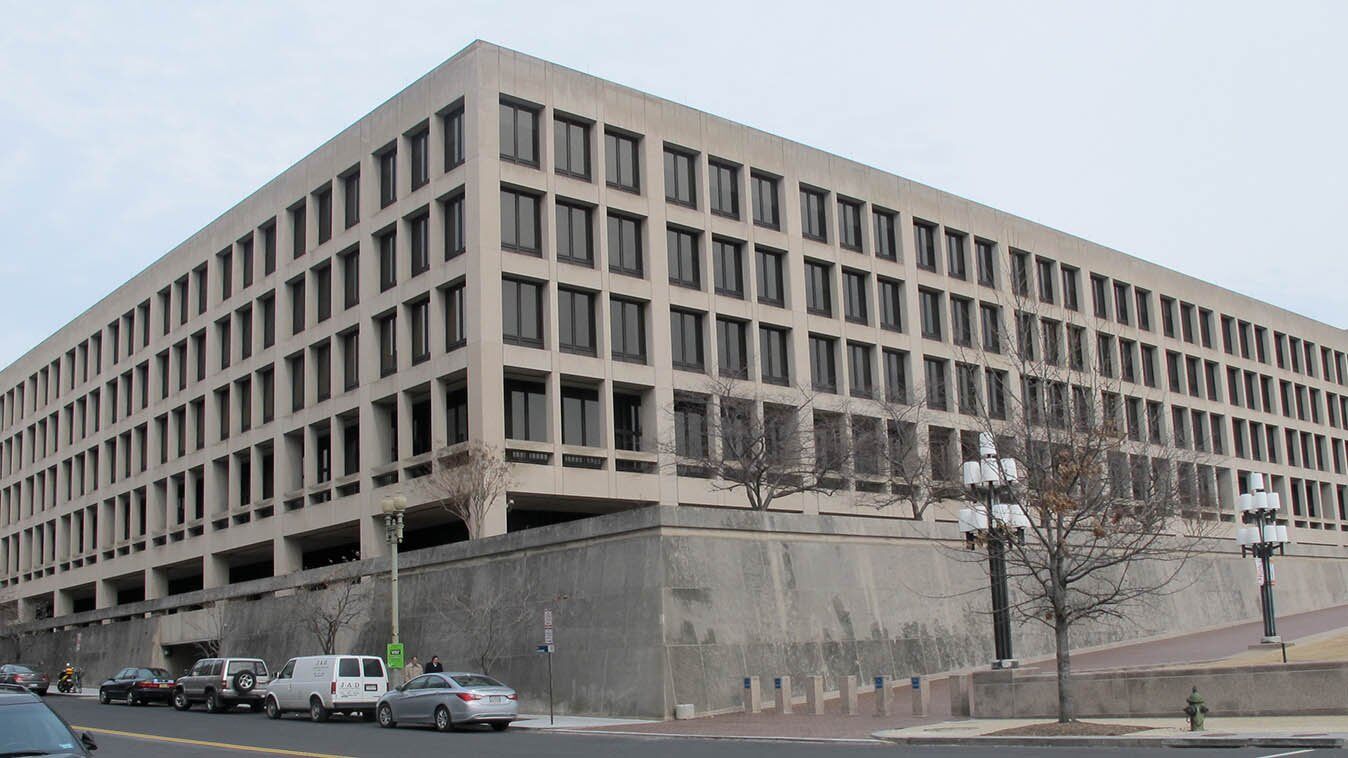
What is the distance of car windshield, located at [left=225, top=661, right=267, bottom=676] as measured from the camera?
3869 centimetres

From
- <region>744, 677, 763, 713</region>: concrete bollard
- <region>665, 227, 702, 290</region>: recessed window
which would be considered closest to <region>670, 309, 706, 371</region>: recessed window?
<region>665, 227, 702, 290</region>: recessed window

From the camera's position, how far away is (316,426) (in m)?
53.5

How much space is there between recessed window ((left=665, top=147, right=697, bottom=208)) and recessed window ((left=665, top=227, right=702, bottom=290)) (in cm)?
126

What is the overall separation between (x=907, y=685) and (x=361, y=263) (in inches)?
1070

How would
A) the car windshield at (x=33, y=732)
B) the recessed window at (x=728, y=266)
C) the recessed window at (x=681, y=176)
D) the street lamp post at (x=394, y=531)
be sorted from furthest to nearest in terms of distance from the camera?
the recessed window at (x=728, y=266) < the recessed window at (x=681, y=176) < the street lamp post at (x=394, y=531) < the car windshield at (x=33, y=732)

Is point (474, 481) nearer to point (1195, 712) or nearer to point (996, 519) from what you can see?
point (996, 519)

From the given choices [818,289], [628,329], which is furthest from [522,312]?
[818,289]

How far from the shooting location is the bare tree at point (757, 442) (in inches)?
1757

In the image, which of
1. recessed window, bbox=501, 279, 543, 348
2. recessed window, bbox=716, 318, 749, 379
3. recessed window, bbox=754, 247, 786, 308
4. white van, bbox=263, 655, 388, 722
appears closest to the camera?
white van, bbox=263, 655, 388, 722

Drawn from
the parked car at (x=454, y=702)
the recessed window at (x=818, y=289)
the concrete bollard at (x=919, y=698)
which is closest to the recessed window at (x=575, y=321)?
the recessed window at (x=818, y=289)

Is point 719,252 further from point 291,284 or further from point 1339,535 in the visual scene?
point 1339,535

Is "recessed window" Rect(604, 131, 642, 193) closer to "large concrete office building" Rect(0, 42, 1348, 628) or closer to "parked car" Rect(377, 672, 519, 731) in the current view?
"large concrete office building" Rect(0, 42, 1348, 628)

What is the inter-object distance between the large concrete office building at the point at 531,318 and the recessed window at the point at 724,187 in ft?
0.42

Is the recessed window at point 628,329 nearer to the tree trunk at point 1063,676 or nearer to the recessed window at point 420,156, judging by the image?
the recessed window at point 420,156
